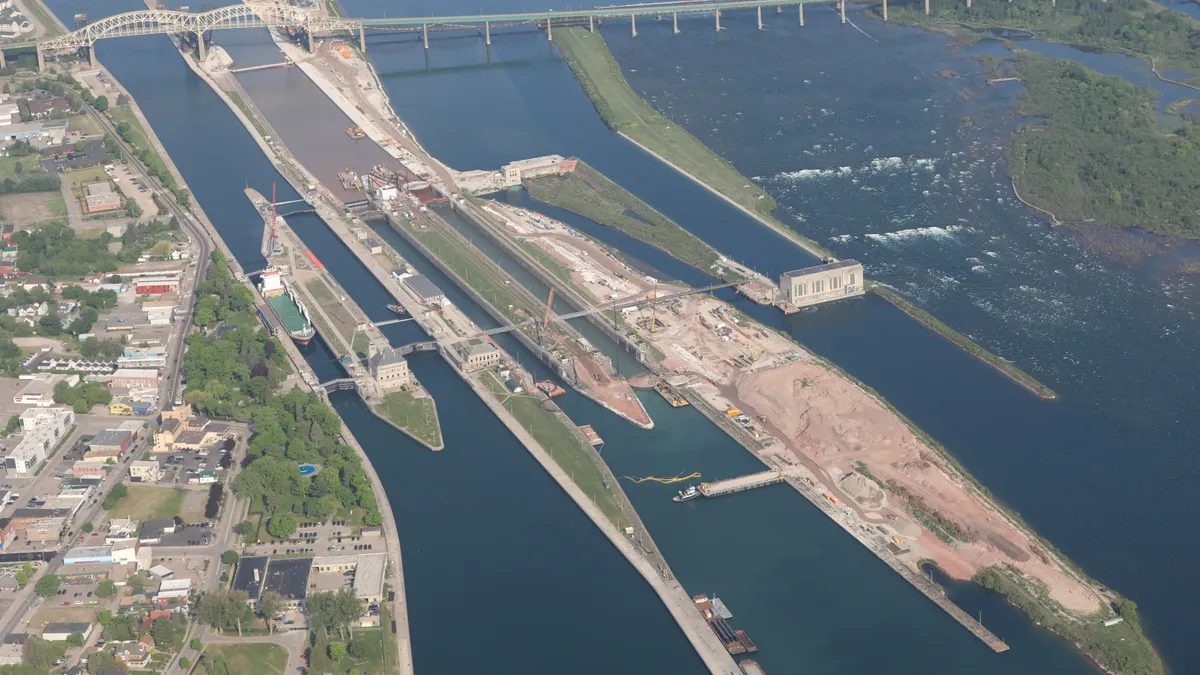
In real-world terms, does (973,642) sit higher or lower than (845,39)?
lower

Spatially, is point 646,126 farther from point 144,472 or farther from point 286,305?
point 144,472

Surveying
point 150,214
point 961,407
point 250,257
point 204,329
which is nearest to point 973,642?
point 961,407

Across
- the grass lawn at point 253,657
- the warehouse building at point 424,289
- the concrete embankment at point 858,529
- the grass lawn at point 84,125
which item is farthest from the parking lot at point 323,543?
the grass lawn at point 84,125

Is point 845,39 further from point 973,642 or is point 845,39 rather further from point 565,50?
point 973,642

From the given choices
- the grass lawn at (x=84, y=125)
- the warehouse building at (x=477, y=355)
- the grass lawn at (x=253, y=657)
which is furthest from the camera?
the grass lawn at (x=84, y=125)

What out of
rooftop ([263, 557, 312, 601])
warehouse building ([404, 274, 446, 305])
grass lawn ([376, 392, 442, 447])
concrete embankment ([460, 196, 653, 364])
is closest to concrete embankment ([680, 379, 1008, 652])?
concrete embankment ([460, 196, 653, 364])

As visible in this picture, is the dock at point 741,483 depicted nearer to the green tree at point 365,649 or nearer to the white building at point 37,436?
the green tree at point 365,649
